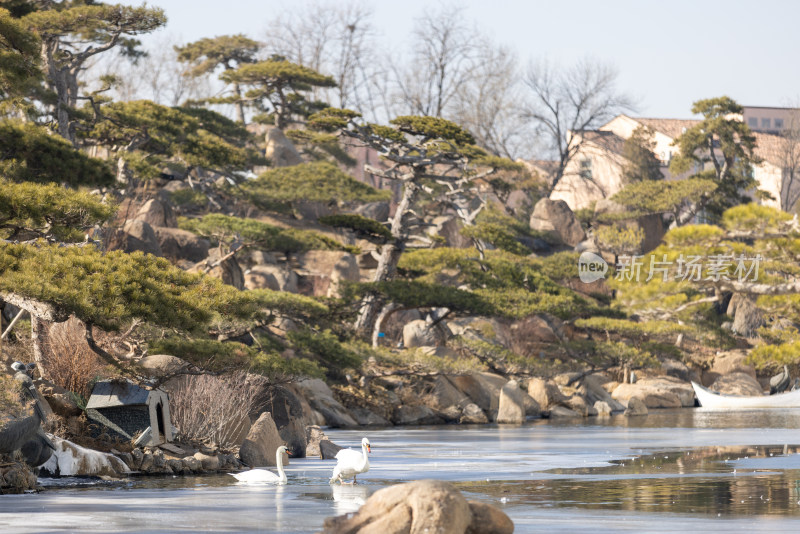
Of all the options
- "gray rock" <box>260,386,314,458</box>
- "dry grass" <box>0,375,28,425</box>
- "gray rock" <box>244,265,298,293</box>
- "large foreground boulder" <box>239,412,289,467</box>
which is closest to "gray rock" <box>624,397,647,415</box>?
"gray rock" <box>244,265,298,293</box>

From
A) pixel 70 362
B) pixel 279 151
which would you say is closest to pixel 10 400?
pixel 70 362

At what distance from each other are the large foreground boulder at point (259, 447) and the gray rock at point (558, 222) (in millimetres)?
38489

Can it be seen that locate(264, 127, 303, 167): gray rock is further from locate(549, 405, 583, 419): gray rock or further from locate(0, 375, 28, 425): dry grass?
locate(0, 375, 28, 425): dry grass

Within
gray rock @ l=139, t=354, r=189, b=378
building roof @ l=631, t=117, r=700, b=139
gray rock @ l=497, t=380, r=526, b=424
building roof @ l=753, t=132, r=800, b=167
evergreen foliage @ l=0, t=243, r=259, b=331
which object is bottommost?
gray rock @ l=497, t=380, r=526, b=424

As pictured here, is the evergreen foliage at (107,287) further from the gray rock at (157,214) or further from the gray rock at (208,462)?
the gray rock at (157,214)

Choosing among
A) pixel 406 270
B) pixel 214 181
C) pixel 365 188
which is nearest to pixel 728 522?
pixel 406 270

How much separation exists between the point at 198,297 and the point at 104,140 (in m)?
17.9

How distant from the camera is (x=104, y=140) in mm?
30688

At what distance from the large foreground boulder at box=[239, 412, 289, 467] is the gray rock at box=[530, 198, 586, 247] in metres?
38.5

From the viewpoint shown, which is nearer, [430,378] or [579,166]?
[430,378]

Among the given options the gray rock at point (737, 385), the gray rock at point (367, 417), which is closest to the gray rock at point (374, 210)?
the gray rock at point (737, 385)

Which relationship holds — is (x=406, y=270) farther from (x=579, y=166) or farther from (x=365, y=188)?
(x=579, y=166)

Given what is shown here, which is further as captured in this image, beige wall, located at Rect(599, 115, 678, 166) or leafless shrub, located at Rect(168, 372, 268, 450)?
beige wall, located at Rect(599, 115, 678, 166)

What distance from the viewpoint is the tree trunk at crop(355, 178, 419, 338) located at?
32.1m
